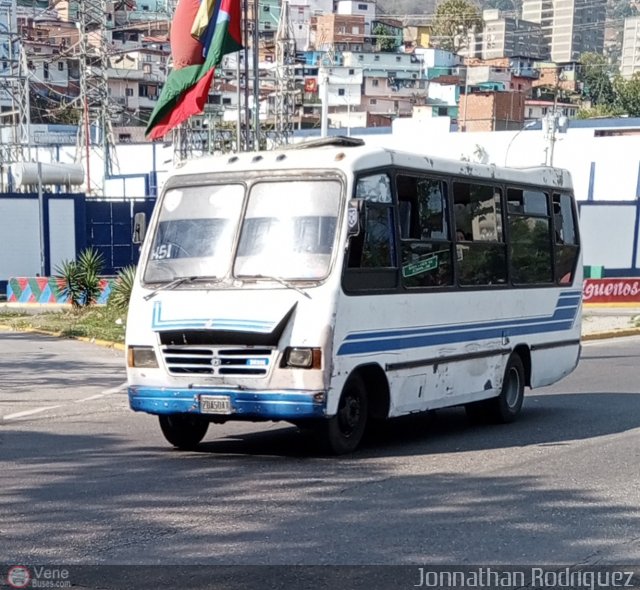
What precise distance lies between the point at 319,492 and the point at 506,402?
5155mm

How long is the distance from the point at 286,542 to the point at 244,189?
454cm

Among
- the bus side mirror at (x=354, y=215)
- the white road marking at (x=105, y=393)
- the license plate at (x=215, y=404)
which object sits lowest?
the white road marking at (x=105, y=393)

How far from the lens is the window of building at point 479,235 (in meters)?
12.9

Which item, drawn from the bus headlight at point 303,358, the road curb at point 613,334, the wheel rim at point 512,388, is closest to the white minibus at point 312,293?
the bus headlight at point 303,358

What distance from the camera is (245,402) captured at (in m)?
Result: 10.6

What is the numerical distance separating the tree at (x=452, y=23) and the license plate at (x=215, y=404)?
6444 inches

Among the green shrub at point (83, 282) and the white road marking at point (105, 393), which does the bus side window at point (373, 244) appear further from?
the green shrub at point (83, 282)

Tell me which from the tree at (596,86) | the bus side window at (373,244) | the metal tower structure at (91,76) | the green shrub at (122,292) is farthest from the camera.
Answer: the tree at (596,86)

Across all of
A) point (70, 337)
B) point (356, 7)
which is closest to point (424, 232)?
point (70, 337)

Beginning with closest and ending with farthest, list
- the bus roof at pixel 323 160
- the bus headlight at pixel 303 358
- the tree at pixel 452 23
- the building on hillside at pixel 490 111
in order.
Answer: the bus headlight at pixel 303 358 → the bus roof at pixel 323 160 → the building on hillside at pixel 490 111 → the tree at pixel 452 23

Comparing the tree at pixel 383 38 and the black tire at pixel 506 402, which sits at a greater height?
the tree at pixel 383 38

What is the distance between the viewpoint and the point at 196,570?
6941 mm

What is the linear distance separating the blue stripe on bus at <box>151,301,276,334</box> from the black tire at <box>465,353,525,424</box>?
4.15m

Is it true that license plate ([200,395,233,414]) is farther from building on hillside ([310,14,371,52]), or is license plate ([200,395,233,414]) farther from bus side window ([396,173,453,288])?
building on hillside ([310,14,371,52])
